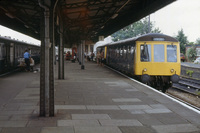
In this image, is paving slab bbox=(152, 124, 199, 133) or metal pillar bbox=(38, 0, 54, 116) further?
metal pillar bbox=(38, 0, 54, 116)

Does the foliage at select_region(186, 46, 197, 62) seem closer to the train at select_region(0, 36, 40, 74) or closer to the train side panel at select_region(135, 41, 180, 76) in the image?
the train at select_region(0, 36, 40, 74)

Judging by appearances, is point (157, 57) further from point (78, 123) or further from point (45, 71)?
point (78, 123)

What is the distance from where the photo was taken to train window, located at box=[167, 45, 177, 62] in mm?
13766

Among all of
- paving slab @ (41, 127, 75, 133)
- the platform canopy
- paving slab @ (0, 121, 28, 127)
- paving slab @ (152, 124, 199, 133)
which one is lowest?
paving slab @ (152, 124, 199, 133)

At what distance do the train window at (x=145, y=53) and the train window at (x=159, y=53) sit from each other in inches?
12.2

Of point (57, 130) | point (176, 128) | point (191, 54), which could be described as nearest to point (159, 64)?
A: point (176, 128)

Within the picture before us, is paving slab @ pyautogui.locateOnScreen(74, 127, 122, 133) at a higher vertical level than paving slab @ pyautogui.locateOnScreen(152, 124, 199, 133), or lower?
higher

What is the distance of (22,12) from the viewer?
14.7m

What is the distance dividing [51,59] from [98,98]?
2.91 meters

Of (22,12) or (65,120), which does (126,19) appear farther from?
(65,120)

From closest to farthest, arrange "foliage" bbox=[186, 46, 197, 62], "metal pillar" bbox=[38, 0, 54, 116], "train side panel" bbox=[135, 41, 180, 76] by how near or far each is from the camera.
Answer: "metal pillar" bbox=[38, 0, 54, 116], "train side panel" bbox=[135, 41, 180, 76], "foliage" bbox=[186, 46, 197, 62]

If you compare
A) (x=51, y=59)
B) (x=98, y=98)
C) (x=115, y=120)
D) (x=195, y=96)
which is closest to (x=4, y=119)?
(x=51, y=59)

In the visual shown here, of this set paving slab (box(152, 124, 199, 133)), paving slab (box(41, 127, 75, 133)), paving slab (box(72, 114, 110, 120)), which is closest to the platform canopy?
paving slab (box(72, 114, 110, 120))

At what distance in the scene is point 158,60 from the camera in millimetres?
13742
